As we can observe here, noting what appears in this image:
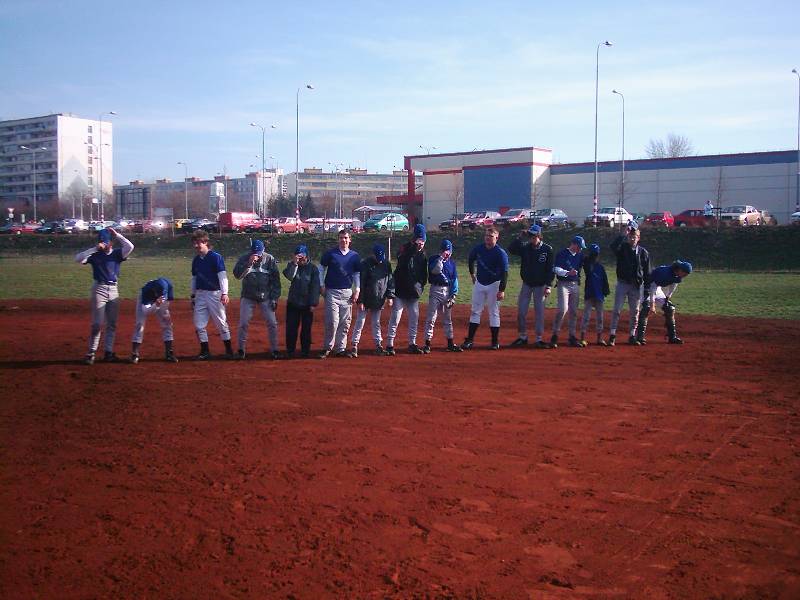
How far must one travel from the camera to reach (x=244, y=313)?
12.1m

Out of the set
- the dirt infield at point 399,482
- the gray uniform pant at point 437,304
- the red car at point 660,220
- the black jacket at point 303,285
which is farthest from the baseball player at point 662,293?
the red car at point 660,220

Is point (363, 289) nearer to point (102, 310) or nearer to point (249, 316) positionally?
point (249, 316)

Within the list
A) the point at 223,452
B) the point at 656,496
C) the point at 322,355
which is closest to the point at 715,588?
the point at 656,496

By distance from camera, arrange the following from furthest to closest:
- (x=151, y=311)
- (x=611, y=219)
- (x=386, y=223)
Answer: (x=386, y=223), (x=611, y=219), (x=151, y=311)

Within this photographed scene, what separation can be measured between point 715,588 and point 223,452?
436 cm

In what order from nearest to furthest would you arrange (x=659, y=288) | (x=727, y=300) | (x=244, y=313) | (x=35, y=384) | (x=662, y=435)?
(x=662, y=435), (x=35, y=384), (x=244, y=313), (x=659, y=288), (x=727, y=300)

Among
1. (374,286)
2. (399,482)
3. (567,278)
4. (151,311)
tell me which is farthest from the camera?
(567,278)

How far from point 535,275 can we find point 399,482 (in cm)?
772

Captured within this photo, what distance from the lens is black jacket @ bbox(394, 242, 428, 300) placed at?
491 inches

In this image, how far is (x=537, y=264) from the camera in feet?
43.7

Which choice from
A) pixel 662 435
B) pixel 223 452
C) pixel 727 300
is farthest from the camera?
pixel 727 300

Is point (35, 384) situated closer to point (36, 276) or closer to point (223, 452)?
point (223, 452)

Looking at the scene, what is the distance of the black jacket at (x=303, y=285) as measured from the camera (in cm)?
1228

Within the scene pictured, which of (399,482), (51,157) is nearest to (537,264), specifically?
(399,482)
